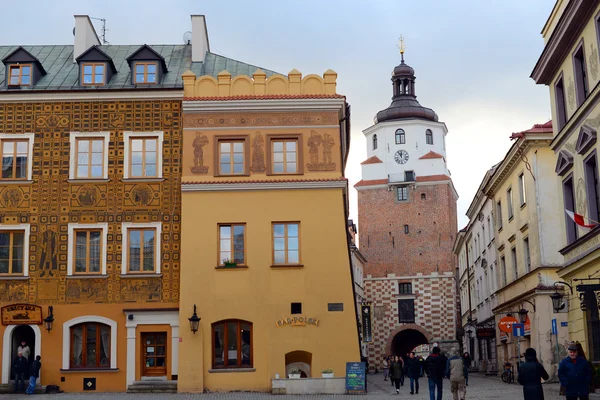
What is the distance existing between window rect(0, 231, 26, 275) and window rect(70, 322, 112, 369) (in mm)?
2878

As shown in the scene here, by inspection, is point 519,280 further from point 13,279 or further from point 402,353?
point 402,353

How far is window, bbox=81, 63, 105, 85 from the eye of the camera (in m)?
30.4

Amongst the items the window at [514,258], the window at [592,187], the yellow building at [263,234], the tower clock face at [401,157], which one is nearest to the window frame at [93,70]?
the yellow building at [263,234]

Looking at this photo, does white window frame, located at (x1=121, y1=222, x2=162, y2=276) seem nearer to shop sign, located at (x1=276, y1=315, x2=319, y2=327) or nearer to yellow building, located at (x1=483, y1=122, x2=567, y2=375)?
shop sign, located at (x1=276, y1=315, x2=319, y2=327)

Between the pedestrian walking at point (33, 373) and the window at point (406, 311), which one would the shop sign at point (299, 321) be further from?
the window at point (406, 311)

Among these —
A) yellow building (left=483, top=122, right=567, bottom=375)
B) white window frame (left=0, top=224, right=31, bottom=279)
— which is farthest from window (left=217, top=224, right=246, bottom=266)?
yellow building (left=483, top=122, right=567, bottom=375)

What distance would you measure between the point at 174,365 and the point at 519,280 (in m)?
16.0

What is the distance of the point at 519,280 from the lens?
1436 inches

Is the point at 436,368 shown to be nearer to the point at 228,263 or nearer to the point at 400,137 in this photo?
the point at 228,263

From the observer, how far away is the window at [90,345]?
28.0 m

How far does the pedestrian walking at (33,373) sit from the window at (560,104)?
17542 mm

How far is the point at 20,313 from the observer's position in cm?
2814

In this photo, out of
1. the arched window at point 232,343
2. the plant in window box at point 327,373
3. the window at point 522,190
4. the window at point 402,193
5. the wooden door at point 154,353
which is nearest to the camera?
the plant in window box at point 327,373

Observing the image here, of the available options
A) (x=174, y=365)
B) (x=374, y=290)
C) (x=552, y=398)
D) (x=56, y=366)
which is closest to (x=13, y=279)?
(x=56, y=366)
